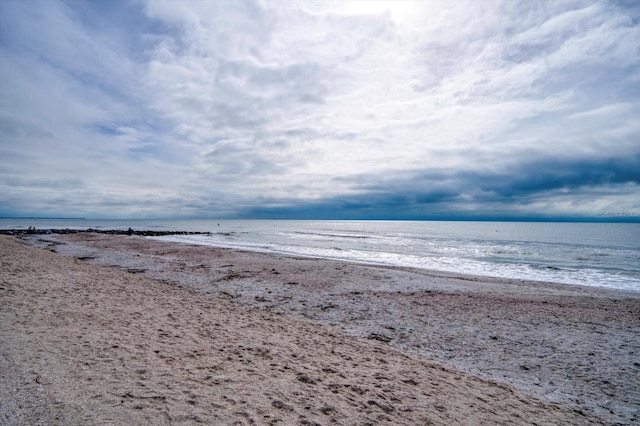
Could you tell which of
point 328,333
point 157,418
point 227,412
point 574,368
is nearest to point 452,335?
point 574,368

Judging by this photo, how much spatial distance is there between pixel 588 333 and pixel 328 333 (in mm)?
8618

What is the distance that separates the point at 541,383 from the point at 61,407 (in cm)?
887

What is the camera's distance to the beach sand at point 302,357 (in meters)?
5.06

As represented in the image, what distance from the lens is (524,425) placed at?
17.6 ft

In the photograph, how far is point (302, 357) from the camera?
7.41 m

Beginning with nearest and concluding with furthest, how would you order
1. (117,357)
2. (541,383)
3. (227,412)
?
(227,412), (117,357), (541,383)

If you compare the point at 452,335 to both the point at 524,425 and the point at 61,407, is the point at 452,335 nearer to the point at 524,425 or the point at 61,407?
the point at 524,425

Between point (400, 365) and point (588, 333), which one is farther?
point (588, 333)

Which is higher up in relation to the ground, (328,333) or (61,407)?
(61,407)

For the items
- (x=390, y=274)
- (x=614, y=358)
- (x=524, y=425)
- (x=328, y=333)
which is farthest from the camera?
(x=390, y=274)

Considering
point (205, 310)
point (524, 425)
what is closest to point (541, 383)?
point (524, 425)

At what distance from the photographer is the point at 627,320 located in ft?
40.4

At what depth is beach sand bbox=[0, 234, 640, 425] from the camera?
199 inches

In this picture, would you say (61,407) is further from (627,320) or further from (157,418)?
(627,320)
